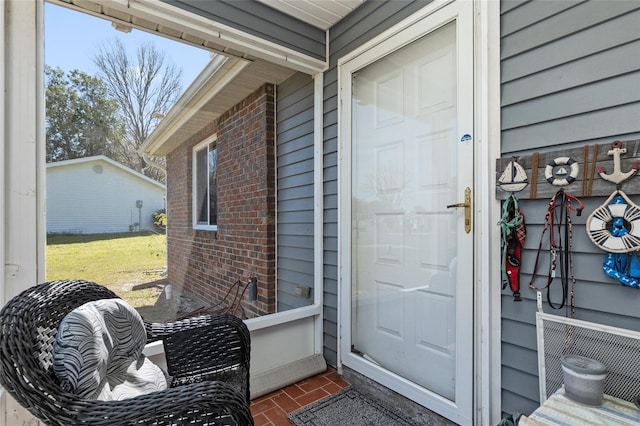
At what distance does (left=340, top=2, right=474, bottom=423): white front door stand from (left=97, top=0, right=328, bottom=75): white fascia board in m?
0.38

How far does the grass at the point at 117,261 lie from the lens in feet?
6.25

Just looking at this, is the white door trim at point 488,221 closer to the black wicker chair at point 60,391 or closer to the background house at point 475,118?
the background house at point 475,118

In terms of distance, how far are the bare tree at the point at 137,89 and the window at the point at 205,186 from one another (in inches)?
25.5

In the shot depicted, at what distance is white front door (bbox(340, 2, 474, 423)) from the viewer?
183cm

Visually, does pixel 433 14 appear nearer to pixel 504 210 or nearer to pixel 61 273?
pixel 504 210

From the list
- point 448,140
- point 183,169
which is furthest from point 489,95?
point 183,169

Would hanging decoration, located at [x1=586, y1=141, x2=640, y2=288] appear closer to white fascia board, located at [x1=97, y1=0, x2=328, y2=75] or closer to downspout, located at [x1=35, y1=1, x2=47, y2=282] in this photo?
white fascia board, located at [x1=97, y1=0, x2=328, y2=75]

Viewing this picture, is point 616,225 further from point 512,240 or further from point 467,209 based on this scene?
point 467,209

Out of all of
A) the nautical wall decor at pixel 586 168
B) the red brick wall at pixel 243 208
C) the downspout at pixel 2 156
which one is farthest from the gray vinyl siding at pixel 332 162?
the downspout at pixel 2 156

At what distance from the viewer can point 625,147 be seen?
4.27 ft

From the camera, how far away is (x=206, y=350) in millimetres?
1599

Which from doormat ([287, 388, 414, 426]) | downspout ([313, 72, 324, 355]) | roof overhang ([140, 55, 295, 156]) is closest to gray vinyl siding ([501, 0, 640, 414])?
doormat ([287, 388, 414, 426])

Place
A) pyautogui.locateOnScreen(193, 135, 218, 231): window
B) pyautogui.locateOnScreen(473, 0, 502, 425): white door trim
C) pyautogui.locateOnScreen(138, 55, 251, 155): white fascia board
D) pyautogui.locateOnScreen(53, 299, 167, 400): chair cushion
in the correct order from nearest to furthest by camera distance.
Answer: pyautogui.locateOnScreen(53, 299, 167, 400): chair cushion → pyautogui.locateOnScreen(473, 0, 502, 425): white door trim → pyautogui.locateOnScreen(138, 55, 251, 155): white fascia board → pyautogui.locateOnScreen(193, 135, 218, 231): window

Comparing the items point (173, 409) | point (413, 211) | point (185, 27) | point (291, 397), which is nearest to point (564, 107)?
point (413, 211)
